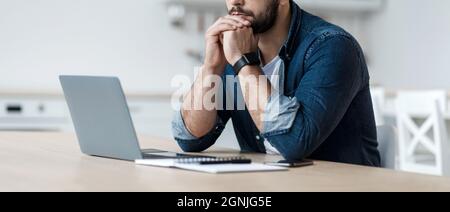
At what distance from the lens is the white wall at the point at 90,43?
15.2ft

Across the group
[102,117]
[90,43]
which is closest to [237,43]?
[102,117]

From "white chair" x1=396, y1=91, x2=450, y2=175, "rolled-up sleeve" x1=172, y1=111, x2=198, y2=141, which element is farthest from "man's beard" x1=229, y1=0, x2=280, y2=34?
"white chair" x1=396, y1=91, x2=450, y2=175

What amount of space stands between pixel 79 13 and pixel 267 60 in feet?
9.82

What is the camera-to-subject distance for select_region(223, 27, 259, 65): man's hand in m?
1.82

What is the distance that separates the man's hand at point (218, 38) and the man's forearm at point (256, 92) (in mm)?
169

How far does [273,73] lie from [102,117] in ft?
1.67

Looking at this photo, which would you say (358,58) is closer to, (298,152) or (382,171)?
(298,152)

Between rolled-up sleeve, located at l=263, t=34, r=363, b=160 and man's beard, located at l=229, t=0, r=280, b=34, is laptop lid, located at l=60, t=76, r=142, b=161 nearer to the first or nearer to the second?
rolled-up sleeve, located at l=263, t=34, r=363, b=160

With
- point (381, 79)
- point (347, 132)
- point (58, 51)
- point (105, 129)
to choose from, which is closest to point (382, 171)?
point (347, 132)

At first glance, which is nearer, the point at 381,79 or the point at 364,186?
the point at 364,186

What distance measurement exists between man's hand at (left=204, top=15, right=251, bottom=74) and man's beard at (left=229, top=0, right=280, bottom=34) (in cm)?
2

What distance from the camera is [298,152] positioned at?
1619mm

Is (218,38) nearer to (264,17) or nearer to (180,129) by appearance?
(264,17)
